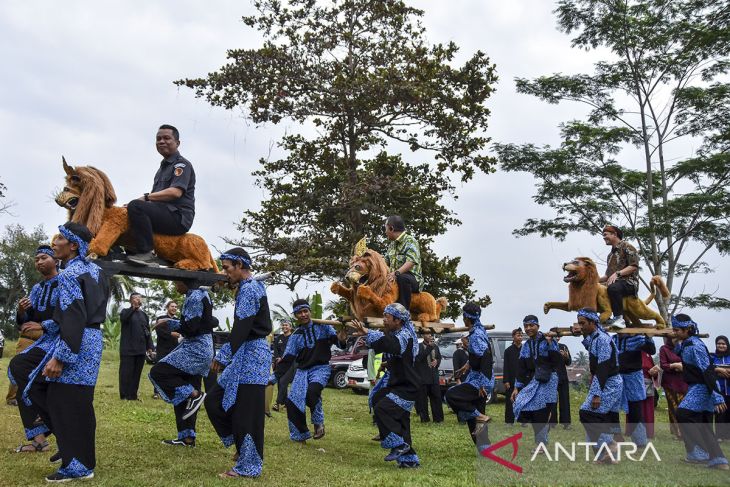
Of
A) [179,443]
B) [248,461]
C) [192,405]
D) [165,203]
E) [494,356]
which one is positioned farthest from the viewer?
[494,356]

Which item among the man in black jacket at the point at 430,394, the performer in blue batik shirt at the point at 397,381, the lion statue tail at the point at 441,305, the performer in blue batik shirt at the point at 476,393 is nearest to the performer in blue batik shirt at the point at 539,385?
the performer in blue batik shirt at the point at 476,393

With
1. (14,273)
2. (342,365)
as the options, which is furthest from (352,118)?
(14,273)

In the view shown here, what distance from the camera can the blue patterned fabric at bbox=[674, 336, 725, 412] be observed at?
26.8 ft

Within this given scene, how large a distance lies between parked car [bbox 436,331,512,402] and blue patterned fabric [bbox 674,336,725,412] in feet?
22.5

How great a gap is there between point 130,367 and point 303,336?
13.7ft

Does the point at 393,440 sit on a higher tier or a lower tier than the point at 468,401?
lower

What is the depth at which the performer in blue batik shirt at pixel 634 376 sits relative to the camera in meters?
9.44

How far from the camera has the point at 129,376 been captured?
39.4ft

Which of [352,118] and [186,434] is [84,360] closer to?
[186,434]

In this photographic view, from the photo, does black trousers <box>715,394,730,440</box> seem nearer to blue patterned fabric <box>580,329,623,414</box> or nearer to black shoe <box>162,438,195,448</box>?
blue patterned fabric <box>580,329,623,414</box>

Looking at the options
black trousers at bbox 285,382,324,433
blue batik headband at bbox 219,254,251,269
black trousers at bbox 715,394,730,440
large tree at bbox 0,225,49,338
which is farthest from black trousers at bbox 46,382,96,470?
large tree at bbox 0,225,49,338

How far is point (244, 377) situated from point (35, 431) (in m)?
2.22

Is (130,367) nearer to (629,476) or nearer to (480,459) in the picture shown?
(480,459)

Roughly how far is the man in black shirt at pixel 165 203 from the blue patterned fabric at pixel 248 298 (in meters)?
0.85
